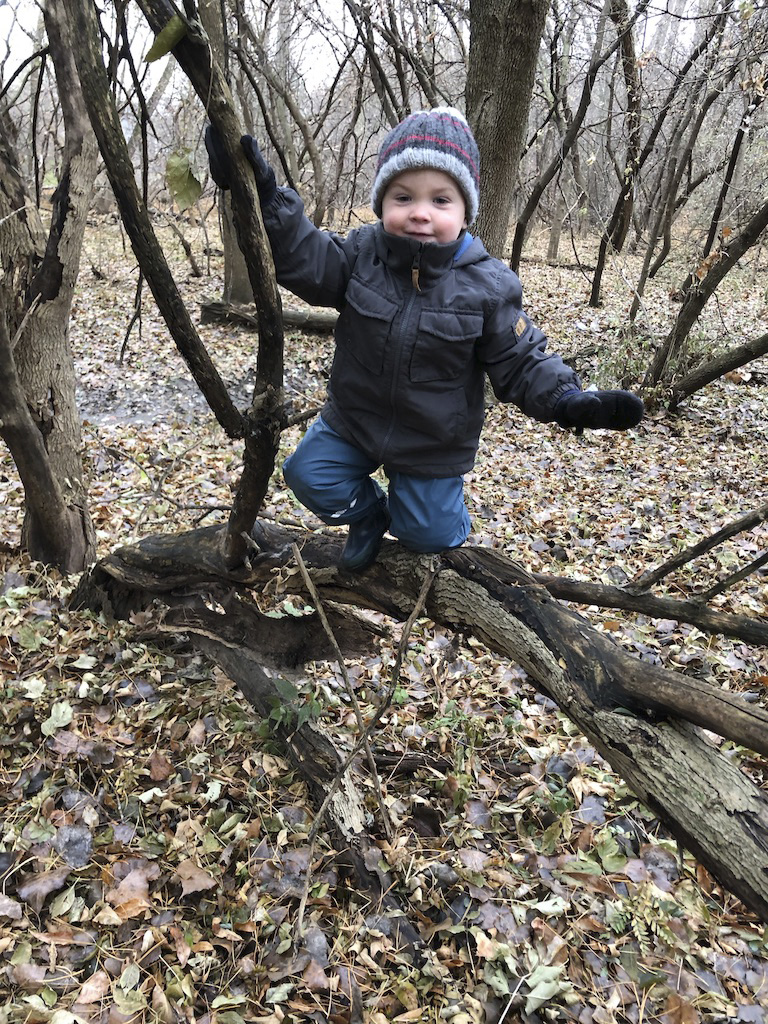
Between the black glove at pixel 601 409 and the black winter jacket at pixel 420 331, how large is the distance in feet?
0.25

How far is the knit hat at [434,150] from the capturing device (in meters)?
2.05

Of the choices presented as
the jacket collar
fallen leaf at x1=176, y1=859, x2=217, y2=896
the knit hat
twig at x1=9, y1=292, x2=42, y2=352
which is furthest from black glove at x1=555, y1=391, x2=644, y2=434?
twig at x1=9, y1=292, x2=42, y2=352

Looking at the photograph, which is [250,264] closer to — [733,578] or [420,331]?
[420,331]

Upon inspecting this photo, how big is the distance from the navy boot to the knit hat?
1.09 meters

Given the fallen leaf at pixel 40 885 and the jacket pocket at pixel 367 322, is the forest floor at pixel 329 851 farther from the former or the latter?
the jacket pocket at pixel 367 322

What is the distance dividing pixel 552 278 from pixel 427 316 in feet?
44.9

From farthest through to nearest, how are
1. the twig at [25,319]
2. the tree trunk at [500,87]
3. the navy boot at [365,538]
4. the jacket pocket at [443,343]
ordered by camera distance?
the tree trunk at [500,87] → the twig at [25,319] → the navy boot at [365,538] → the jacket pocket at [443,343]

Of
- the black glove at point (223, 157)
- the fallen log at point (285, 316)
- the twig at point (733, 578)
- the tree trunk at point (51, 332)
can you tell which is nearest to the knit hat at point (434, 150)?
the black glove at point (223, 157)

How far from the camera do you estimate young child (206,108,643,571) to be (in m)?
2.07

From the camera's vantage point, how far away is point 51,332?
3627 millimetres

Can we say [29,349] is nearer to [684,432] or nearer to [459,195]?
[459,195]

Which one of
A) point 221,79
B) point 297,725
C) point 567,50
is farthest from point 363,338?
point 567,50

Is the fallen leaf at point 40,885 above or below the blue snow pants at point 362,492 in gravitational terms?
below

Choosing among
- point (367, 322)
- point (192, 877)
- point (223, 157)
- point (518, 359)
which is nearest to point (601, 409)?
point (518, 359)
